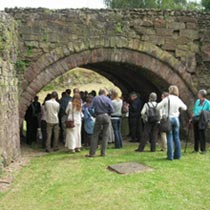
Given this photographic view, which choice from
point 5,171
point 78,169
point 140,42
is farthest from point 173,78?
point 5,171

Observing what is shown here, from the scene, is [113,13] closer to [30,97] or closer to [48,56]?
[48,56]

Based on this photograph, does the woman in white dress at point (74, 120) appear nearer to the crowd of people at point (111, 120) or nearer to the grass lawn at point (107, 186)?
the crowd of people at point (111, 120)

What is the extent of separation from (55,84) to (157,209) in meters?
28.8

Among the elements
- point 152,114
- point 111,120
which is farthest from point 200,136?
point 111,120

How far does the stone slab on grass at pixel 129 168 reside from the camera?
8.30 meters

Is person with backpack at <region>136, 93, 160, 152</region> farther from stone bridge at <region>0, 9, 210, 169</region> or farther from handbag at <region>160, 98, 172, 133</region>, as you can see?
stone bridge at <region>0, 9, 210, 169</region>

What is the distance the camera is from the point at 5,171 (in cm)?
864

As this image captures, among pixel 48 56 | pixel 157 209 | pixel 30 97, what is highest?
pixel 48 56

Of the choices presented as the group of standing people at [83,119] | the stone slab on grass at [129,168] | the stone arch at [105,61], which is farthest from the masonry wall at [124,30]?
the stone slab on grass at [129,168]

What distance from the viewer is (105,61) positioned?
12.6m

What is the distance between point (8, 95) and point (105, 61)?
4030 mm

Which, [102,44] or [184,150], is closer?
[184,150]

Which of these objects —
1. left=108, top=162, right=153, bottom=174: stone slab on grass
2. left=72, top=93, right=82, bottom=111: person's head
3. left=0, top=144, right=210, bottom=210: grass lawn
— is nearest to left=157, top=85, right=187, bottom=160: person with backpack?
left=0, top=144, right=210, bottom=210: grass lawn

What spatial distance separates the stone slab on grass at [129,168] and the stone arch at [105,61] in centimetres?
404
